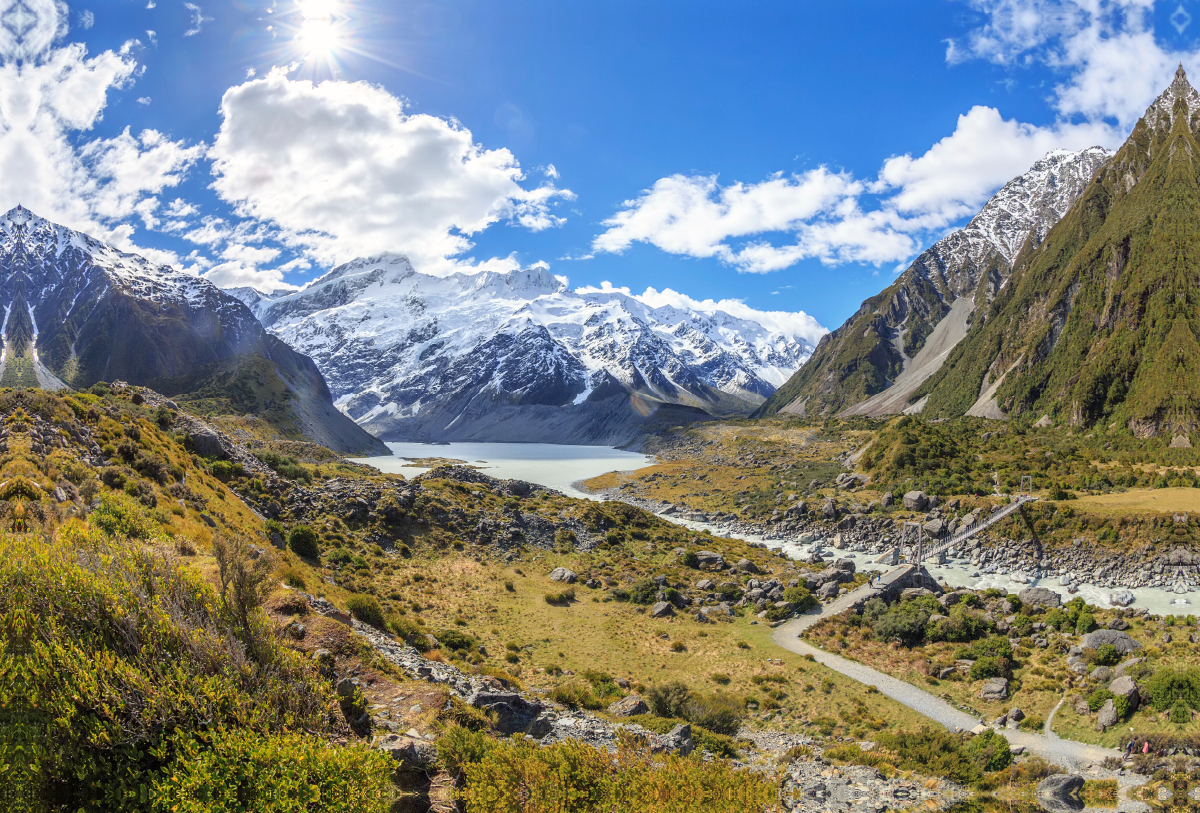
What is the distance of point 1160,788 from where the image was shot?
1712 centimetres

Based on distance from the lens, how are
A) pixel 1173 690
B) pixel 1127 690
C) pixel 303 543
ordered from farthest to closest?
pixel 303 543 → pixel 1127 690 → pixel 1173 690

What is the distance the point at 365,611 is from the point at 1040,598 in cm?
4283

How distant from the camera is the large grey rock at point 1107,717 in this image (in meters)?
22.4

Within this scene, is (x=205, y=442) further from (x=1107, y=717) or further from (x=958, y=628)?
(x=1107, y=717)

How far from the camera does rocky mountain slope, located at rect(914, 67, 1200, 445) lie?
10900cm

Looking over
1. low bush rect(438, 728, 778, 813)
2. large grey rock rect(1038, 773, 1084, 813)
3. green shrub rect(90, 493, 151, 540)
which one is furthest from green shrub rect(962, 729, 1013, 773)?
green shrub rect(90, 493, 151, 540)

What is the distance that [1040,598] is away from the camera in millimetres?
40250

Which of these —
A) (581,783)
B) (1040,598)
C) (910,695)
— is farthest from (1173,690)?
(581,783)

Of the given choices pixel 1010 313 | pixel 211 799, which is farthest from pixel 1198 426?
pixel 211 799

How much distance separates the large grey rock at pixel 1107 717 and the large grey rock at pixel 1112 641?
24.6 ft

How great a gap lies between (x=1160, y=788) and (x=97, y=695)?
86.3ft

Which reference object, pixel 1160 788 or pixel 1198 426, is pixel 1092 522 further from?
pixel 1198 426

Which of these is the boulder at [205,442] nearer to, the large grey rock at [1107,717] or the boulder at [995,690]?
the boulder at [995,690]

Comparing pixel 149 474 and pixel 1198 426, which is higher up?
pixel 1198 426
